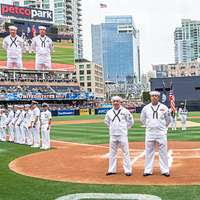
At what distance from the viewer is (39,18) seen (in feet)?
223

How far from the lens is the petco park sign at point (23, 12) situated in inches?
2611

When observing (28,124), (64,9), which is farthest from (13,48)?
(64,9)

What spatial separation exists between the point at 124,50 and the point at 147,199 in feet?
536

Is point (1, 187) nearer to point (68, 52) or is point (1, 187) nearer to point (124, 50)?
point (68, 52)

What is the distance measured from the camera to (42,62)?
63.6m

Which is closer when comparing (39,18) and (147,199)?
(147,199)

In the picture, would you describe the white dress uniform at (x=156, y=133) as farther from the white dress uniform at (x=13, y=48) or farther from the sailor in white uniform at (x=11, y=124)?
the white dress uniform at (x=13, y=48)

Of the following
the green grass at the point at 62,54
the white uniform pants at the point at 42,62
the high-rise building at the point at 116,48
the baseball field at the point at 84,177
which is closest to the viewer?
the baseball field at the point at 84,177

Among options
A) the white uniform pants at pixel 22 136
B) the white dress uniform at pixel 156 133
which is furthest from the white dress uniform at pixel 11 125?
the white dress uniform at pixel 156 133

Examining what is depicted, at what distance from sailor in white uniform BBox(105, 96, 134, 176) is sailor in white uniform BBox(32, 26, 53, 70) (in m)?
51.7

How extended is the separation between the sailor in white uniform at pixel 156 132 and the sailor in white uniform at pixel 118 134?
22.0 inches

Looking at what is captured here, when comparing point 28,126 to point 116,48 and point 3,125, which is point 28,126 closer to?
point 3,125

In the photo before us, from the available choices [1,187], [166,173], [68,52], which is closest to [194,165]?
[166,173]

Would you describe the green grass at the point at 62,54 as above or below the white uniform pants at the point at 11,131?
above
